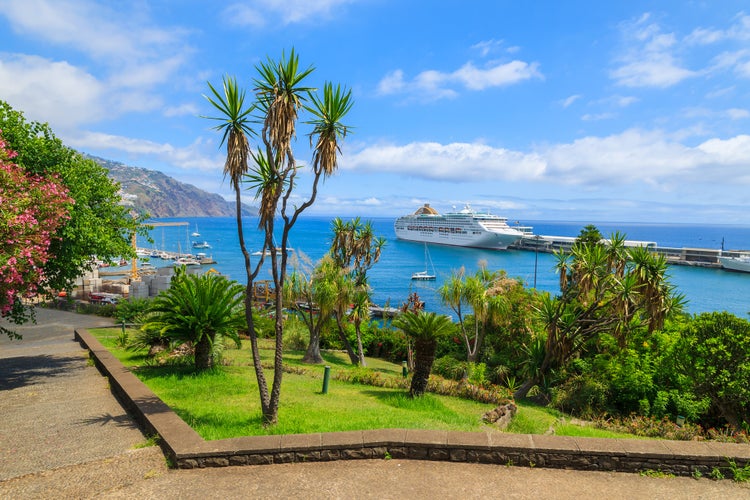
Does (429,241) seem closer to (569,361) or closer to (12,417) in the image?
(569,361)

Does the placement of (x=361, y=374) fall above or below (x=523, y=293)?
below

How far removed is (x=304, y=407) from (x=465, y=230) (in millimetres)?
108115

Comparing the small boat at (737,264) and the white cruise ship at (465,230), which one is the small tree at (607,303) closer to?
the small boat at (737,264)

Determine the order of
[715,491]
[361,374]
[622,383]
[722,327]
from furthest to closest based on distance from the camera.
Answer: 1. [361,374]
2. [622,383]
3. [722,327]
4. [715,491]

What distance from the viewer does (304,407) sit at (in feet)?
25.8

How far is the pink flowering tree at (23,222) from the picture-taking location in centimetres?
740

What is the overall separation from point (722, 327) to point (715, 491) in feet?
17.4

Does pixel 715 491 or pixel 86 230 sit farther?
pixel 86 230

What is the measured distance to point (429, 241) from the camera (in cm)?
12419

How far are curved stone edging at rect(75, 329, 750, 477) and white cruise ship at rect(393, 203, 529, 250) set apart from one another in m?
105

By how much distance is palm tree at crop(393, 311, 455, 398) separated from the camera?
31.3 ft

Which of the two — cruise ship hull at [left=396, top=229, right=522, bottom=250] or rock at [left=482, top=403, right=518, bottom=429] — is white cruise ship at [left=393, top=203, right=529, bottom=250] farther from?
rock at [left=482, top=403, right=518, bottom=429]

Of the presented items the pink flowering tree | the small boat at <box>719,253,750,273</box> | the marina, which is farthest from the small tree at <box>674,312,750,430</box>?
the small boat at <box>719,253,750,273</box>

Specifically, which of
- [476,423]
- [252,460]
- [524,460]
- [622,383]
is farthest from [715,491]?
[622,383]
